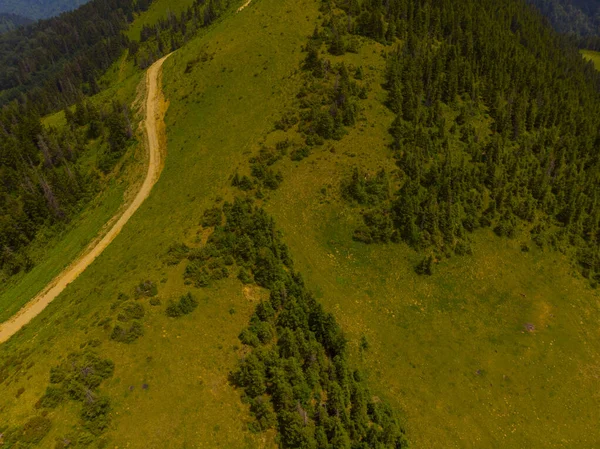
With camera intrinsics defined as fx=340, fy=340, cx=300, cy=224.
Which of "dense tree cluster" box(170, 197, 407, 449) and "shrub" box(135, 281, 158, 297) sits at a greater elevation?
"shrub" box(135, 281, 158, 297)

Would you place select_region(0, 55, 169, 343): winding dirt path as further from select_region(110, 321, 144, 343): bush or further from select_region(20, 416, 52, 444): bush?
select_region(20, 416, 52, 444): bush

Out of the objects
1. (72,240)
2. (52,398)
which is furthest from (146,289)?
(72,240)

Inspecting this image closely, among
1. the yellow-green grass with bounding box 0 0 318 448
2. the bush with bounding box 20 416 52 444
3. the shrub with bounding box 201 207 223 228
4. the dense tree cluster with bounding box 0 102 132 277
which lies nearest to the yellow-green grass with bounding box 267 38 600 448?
the shrub with bounding box 201 207 223 228

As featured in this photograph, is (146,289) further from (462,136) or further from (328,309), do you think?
(462,136)

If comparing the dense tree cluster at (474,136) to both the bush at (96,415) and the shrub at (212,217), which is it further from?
the bush at (96,415)

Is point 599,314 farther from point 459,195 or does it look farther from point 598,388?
point 459,195
